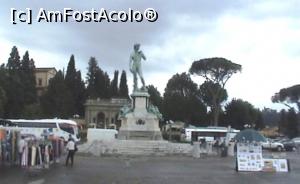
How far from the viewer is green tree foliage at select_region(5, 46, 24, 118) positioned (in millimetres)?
92688

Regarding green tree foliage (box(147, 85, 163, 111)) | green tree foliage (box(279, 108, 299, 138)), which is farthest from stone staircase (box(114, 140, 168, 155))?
green tree foliage (box(279, 108, 299, 138))

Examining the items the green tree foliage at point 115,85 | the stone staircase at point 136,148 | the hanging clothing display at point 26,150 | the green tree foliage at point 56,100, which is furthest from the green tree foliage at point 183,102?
the hanging clothing display at point 26,150

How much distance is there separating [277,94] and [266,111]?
80.5 metres

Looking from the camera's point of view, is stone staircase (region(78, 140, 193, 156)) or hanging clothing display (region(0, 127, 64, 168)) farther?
stone staircase (region(78, 140, 193, 156))

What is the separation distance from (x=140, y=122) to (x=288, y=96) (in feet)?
206

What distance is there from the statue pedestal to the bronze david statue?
1.44 m

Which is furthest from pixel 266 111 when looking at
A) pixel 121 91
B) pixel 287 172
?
pixel 287 172

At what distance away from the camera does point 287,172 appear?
2664cm

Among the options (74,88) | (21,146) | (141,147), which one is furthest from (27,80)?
(21,146)

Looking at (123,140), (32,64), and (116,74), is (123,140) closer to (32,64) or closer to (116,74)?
(32,64)

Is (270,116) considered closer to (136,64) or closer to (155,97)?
(155,97)

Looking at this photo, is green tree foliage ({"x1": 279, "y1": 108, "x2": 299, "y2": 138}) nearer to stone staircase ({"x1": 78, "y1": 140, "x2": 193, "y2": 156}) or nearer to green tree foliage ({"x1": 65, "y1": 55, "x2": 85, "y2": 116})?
green tree foliage ({"x1": 65, "y1": 55, "x2": 85, "y2": 116})

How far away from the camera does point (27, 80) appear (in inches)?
3812

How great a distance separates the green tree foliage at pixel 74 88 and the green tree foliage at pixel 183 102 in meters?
18.0
